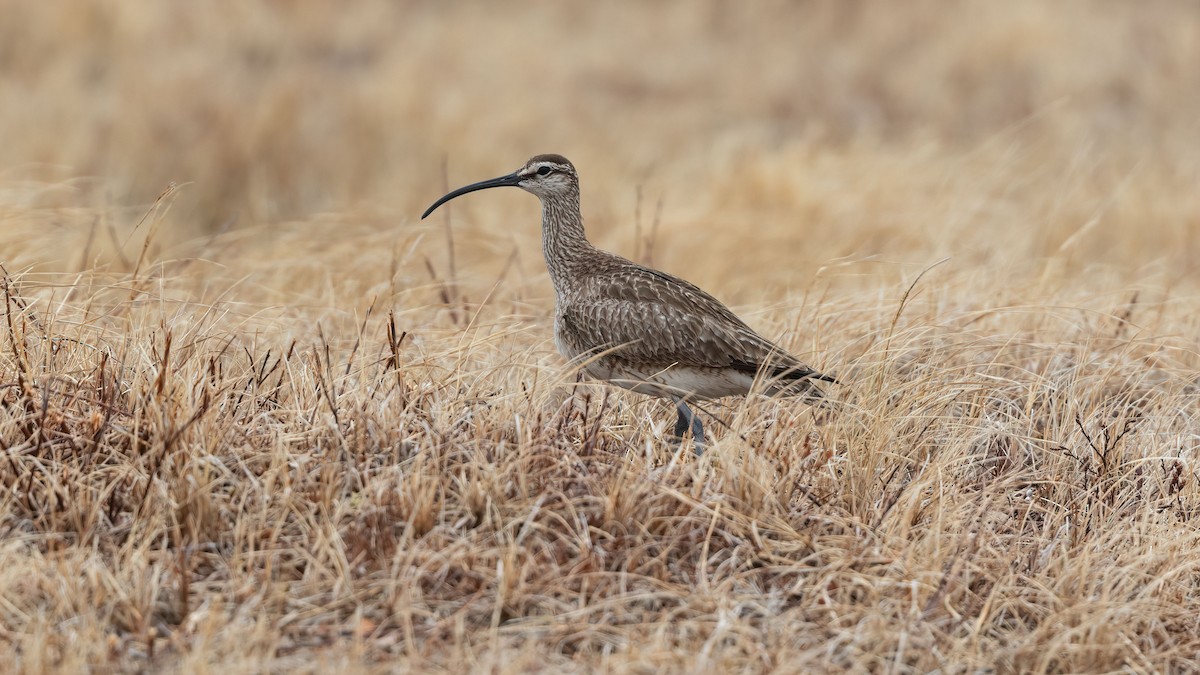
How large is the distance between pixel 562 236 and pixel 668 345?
0.96 meters

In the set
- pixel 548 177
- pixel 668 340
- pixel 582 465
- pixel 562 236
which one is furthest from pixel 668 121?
pixel 582 465

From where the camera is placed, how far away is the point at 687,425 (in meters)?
5.25

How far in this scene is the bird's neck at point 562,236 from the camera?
5.86 meters

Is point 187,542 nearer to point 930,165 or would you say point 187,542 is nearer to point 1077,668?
point 1077,668

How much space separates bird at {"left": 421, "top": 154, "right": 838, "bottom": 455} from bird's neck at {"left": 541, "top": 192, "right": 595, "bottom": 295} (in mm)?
251

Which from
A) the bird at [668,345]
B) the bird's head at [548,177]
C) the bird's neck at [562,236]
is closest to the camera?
the bird at [668,345]

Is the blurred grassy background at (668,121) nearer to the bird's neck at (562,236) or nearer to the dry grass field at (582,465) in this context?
the dry grass field at (582,465)

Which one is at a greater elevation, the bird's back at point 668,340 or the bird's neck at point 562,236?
the bird's neck at point 562,236

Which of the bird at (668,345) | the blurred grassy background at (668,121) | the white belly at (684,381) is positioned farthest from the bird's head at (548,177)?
the blurred grassy background at (668,121)

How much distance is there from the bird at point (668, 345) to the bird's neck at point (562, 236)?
0.25m

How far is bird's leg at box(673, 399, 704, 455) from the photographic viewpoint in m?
5.05

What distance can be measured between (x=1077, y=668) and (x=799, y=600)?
80 centimetres

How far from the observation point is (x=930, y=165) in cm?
1149

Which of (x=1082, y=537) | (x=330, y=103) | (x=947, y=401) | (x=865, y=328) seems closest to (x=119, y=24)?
(x=330, y=103)
